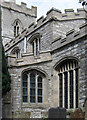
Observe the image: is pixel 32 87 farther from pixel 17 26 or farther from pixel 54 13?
pixel 17 26

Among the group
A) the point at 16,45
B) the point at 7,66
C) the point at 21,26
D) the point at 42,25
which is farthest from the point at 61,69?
the point at 21,26

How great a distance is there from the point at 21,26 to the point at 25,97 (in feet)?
47.9

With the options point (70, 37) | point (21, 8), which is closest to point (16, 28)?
point (21, 8)

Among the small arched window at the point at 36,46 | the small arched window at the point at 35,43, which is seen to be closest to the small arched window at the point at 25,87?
the small arched window at the point at 35,43

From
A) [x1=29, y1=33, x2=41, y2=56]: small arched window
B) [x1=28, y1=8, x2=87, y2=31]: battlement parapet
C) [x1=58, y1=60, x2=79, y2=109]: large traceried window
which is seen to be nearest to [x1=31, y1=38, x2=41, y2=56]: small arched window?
[x1=29, y1=33, x2=41, y2=56]: small arched window

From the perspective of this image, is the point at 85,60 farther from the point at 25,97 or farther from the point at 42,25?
the point at 42,25

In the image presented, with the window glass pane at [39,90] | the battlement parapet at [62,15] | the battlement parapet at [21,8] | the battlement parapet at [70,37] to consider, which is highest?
the battlement parapet at [21,8]

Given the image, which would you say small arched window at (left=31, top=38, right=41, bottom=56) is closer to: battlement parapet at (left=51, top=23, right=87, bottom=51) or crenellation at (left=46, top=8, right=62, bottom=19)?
crenellation at (left=46, top=8, right=62, bottom=19)

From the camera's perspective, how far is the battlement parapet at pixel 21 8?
2650 centimetres

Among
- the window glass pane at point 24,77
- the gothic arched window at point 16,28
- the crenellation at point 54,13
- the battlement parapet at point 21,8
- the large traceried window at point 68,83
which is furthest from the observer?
the gothic arched window at point 16,28

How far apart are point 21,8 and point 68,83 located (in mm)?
16648

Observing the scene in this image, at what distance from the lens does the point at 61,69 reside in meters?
14.0

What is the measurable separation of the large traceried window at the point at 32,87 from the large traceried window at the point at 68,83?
4.01ft

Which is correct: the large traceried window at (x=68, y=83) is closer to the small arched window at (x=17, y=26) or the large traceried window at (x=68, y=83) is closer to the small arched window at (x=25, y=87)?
the small arched window at (x=25, y=87)
